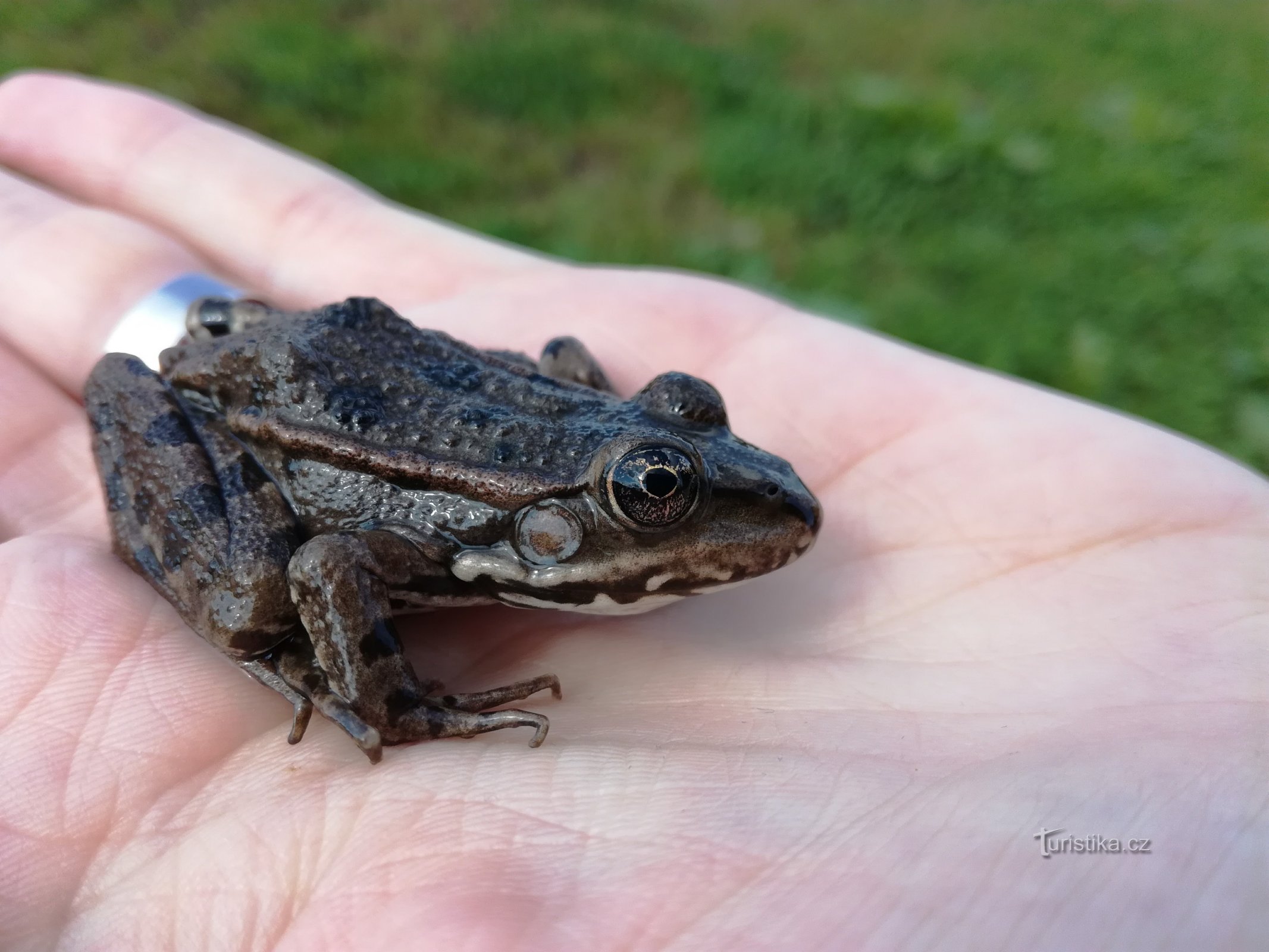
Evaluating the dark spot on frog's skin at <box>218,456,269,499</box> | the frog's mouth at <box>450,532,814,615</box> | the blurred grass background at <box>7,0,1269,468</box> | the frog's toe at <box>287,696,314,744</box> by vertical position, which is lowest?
the frog's toe at <box>287,696,314,744</box>

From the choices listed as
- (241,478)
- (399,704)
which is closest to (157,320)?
(241,478)

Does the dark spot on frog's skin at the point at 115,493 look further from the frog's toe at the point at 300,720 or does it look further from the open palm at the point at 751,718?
the frog's toe at the point at 300,720

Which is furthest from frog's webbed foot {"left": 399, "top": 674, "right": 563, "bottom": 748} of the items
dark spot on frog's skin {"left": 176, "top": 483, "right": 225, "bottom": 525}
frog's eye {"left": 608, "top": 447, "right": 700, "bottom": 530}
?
dark spot on frog's skin {"left": 176, "top": 483, "right": 225, "bottom": 525}

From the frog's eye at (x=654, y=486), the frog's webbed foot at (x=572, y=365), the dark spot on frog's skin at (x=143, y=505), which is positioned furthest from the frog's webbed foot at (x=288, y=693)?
the frog's webbed foot at (x=572, y=365)

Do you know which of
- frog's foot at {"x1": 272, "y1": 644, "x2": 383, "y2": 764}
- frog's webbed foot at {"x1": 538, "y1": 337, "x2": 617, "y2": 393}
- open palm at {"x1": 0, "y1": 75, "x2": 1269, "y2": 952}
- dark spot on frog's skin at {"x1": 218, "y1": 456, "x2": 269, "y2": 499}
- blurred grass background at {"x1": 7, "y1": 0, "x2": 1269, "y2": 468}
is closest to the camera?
open palm at {"x1": 0, "y1": 75, "x2": 1269, "y2": 952}

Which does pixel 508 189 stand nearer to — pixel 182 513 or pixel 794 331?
pixel 794 331

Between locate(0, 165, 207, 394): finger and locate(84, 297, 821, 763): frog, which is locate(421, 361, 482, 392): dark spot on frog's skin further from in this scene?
locate(0, 165, 207, 394): finger

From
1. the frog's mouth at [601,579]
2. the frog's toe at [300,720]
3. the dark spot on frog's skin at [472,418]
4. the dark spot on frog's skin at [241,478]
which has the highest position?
the dark spot on frog's skin at [472,418]
